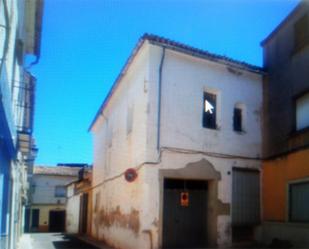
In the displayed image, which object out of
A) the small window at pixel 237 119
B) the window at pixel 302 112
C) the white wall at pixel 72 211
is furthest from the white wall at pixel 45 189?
the window at pixel 302 112

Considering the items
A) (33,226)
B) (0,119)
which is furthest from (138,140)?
(33,226)

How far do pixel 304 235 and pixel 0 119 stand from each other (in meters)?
9.68

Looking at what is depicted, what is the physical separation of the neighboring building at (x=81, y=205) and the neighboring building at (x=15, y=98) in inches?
538

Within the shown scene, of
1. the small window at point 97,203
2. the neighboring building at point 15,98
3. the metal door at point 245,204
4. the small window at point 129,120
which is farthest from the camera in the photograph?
the small window at point 97,203

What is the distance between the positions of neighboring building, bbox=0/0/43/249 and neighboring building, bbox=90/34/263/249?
351 cm

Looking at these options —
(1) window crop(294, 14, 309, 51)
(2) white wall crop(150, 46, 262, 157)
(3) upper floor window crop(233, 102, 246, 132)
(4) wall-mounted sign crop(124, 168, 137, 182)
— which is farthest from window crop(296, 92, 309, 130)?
(4) wall-mounted sign crop(124, 168, 137, 182)

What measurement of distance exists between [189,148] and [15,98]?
20.1ft

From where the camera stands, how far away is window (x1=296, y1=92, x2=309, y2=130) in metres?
12.9

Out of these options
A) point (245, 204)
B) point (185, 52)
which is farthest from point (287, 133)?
point (185, 52)

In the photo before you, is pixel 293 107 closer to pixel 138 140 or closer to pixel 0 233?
pixel 138 140

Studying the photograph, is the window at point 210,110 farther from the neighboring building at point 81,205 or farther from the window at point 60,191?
the window at point 60,191

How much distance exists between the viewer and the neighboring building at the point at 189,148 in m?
12.6

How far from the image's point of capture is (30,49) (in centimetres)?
1333

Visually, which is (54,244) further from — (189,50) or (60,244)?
(189,50)
